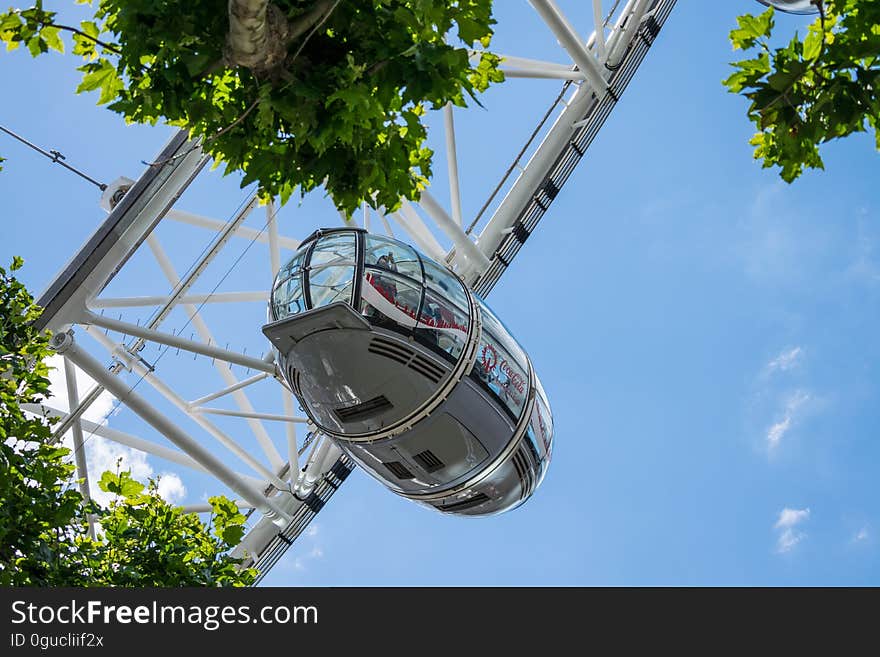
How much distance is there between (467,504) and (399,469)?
125 cm

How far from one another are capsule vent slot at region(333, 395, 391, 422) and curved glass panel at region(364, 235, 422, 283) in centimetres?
112

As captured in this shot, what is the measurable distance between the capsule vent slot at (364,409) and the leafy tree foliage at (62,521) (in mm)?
1605

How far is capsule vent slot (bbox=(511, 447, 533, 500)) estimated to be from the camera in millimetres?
10016

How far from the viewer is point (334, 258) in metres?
8.87

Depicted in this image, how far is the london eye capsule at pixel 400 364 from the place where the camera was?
8.46m

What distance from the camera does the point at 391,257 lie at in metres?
9.02

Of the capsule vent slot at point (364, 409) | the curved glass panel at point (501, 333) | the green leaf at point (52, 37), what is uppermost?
the curved glass panel at point (501, 333)

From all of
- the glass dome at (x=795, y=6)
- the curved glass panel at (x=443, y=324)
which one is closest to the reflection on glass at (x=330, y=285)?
the curved glass panel at (x=443, y=324)

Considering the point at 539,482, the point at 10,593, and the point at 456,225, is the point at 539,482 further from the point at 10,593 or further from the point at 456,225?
the point at 10,593

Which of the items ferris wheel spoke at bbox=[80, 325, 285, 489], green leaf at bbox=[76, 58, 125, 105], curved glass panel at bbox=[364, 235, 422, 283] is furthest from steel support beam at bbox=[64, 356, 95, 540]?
green leaf at bbox=[76, 58, 125, 105]

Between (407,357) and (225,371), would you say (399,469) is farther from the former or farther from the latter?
(225,371)

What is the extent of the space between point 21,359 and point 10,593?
246 cm

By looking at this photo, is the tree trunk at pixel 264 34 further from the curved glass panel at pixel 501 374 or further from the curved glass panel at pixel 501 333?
the curved glass panel at pixel 501 333

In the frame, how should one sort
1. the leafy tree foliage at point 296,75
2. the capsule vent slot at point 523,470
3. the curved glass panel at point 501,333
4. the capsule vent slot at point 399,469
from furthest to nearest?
the capsule vent slot at point 523,470 < the curved glass panel at point 501,333 < the capsule vent slot at point 399,469 < the leafy tree foliage at point 296,75
